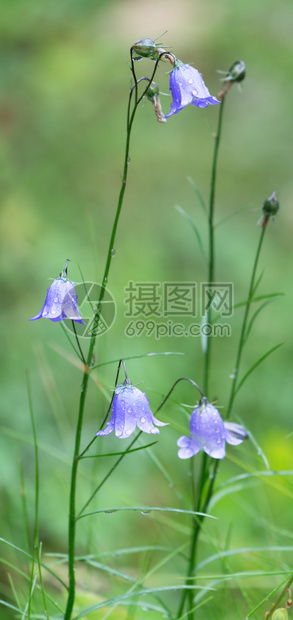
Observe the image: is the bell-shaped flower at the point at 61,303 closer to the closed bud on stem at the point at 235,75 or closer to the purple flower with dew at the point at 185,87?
the purple flower with dew at the point at 185,87

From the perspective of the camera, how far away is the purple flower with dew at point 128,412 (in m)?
1.06

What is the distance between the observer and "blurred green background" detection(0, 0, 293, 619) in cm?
218

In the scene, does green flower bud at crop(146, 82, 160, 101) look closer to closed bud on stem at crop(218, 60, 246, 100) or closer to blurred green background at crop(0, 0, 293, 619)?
closed bud on stem at crop(218, 60, 246, 100)

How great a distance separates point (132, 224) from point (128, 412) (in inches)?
103

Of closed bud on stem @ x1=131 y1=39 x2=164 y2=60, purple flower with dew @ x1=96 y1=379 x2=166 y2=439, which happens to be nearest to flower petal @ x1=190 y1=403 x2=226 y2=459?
purple flower with dew @ x1=96 y1=379 x2=166 y2=439

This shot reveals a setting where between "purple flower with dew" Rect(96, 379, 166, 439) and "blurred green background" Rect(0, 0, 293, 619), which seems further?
"blurred green background" Rect(0, 0, 293, 619)

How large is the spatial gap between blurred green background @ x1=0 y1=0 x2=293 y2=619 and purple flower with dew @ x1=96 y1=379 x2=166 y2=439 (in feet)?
1.92

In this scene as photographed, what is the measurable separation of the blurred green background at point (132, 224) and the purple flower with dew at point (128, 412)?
586 mm

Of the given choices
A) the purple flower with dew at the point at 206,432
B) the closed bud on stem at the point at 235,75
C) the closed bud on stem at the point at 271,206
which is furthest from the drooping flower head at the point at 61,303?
the closed bud on stem at the point at 235,75

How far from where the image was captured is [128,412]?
1072 millimetres

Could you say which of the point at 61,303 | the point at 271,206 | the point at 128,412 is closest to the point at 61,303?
the point at 61,303

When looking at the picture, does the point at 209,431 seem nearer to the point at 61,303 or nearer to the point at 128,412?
the point at 128,412

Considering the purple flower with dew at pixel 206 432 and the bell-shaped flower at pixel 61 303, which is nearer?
the bell-shaped flower at pixel 61 303

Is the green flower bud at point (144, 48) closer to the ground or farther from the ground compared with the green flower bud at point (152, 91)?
farther from the ground
